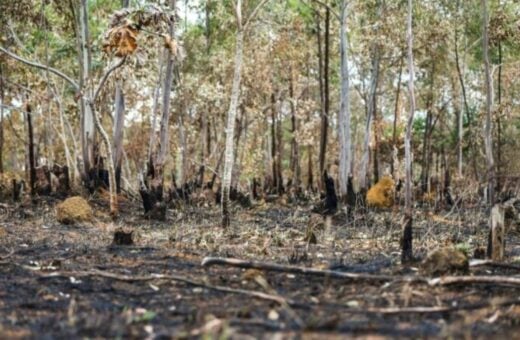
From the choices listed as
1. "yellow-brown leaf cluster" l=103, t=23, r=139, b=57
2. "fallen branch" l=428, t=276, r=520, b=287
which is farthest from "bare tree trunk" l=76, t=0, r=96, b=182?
"fallen branch" l=428, t=276, r=520, b=287

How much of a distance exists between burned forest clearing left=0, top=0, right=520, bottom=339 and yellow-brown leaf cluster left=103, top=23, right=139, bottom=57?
0.12ft

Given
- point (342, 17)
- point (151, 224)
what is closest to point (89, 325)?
point (151, 224)

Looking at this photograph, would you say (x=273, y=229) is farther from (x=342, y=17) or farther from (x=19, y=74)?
(x=19, y=74)

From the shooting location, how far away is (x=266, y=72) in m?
23.5

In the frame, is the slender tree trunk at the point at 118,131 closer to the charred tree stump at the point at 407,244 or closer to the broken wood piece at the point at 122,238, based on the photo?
the broken wood piece at the point at 122,238

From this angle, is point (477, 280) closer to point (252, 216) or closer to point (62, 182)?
point (252, 216)

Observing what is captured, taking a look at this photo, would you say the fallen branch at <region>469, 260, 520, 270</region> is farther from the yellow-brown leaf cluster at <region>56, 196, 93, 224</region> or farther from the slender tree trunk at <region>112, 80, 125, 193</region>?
the slender tree trunk at <region>112, 80, 125, 193</region>

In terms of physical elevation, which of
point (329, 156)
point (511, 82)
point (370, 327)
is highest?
point (511, 82)

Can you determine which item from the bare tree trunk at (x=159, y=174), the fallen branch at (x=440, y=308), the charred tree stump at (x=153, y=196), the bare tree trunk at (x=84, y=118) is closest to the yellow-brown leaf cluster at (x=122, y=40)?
the bare tree trunk at (x=159, y=174)

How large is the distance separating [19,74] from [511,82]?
1618 centimetres

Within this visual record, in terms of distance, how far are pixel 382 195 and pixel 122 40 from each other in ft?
26.3

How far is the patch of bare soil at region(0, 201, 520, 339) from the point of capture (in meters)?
3.44

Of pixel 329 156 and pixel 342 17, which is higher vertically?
pixel 342 17

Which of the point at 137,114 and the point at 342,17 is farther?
the point at 137,114
